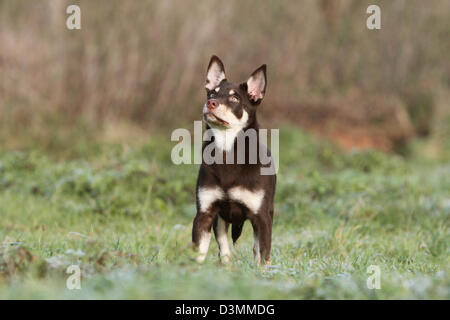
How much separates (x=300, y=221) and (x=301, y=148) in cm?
644

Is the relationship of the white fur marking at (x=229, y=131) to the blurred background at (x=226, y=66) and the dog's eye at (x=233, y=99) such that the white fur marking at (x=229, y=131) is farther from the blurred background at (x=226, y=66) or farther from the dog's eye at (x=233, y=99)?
the blurred background at (x=226, y=66)

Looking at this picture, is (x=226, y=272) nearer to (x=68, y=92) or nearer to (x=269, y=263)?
(x=269, y=263)

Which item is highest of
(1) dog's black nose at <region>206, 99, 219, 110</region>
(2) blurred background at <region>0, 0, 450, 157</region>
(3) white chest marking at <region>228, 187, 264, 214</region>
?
(2) blurred background at <region>0, 0, 450, 157</region>

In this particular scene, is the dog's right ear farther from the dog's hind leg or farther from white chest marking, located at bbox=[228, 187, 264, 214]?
the dog's hind leg

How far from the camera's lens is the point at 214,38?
1437 cm

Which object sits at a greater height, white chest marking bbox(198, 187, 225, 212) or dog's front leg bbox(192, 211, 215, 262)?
white chest marking bbox(198, 187, 225, 212)

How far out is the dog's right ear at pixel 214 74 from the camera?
16.5 ft

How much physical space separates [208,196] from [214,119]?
22.5 inches

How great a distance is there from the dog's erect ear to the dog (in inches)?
4.2

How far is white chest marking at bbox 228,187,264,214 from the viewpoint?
457 centimetres

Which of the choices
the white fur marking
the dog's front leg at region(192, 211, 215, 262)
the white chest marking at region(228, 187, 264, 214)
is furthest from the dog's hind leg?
the white fur marking

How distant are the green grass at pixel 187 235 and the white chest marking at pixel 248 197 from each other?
16.7 inches

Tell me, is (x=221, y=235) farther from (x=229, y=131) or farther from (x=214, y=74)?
(x=214, y=74)

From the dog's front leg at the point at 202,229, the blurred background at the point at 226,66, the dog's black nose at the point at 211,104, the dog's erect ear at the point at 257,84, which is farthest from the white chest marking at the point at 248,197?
the blurred background at the point at 226,66
